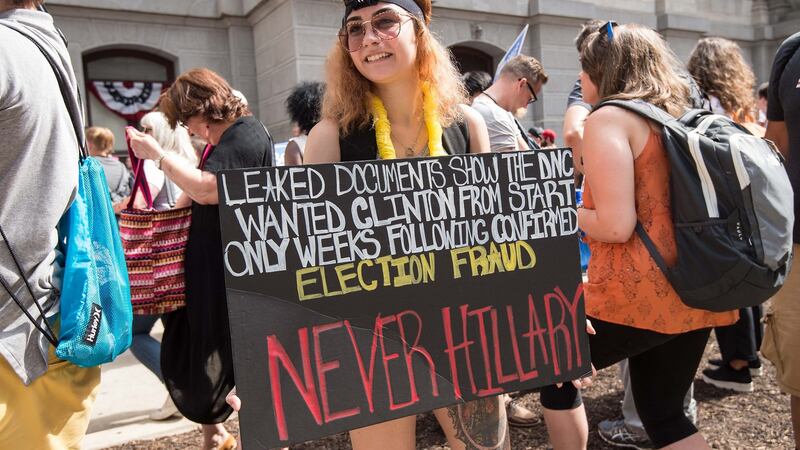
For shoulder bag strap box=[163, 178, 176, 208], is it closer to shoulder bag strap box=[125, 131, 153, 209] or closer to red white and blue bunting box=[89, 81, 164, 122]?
shoulder bag strap box=[125, 131, 153, 209]

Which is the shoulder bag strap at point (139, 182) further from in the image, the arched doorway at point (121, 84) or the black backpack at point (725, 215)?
the arched doorway at point (121, 84)

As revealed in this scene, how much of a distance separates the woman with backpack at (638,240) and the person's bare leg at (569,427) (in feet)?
0.83

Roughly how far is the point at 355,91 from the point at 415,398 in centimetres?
101

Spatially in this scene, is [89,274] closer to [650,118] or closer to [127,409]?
[650,118]

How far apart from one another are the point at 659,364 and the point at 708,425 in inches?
59.2

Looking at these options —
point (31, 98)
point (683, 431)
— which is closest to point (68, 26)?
point (31, 98)

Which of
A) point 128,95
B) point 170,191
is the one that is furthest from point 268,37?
point 170,191

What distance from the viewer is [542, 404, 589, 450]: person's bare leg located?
235cm

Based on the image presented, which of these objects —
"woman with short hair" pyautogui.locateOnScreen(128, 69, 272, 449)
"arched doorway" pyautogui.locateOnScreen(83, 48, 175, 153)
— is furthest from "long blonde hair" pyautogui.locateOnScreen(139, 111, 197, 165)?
"arched doorway" pyautogui.locateOnScreen(83, 48, 175, 153)

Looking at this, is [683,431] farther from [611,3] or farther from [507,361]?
[611,3]

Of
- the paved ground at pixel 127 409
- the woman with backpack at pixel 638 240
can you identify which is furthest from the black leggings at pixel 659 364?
the paved ground at pixel 127 409

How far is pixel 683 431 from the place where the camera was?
2.12m

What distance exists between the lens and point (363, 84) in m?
2.07

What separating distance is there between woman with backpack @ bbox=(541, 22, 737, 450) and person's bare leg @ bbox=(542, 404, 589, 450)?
0.25 m
